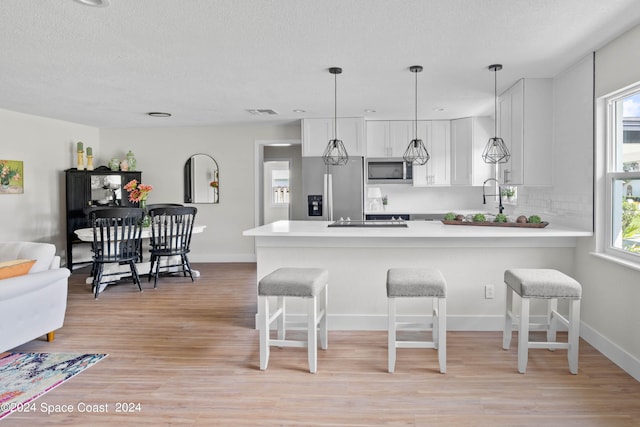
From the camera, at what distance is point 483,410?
2305 mm

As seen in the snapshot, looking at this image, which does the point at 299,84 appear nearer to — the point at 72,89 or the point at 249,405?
the point at 72,89

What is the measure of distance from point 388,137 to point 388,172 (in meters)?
0.51

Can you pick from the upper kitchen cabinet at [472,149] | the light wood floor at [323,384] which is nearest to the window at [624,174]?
the light wood floor at [323,384]

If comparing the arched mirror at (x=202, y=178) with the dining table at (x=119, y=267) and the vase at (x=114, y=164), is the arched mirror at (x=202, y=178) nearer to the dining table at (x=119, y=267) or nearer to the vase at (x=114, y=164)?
the vase at (x=114, y=164)

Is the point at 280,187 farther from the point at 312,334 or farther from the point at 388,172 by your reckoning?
the point at 312,334

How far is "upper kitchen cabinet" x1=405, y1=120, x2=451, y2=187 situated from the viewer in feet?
20.9

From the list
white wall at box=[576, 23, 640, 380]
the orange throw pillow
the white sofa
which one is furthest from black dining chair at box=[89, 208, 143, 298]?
white wall at box=[576, 23, 640, 380]

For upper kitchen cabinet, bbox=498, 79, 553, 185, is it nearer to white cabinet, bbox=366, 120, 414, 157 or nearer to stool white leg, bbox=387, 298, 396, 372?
stool white leg, bbox=387, 298, 396, 372

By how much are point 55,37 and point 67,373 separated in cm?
219

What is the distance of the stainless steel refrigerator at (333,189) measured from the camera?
6.12 metres

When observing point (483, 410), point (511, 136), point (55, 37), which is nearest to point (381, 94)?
point (511, 136)

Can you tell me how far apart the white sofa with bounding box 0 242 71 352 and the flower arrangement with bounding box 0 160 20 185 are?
220 centimetres

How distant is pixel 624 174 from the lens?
9.80 feet

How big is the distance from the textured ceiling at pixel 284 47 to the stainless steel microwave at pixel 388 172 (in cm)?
142
